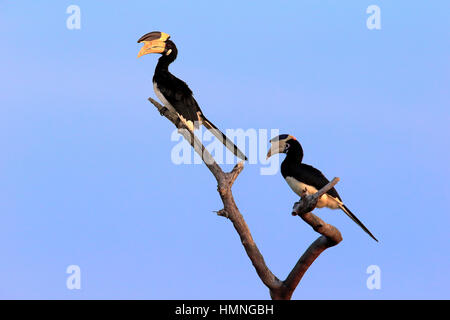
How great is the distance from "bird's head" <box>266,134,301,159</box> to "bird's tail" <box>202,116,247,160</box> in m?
0.58

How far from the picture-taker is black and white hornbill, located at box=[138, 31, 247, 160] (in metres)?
8.61

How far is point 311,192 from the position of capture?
7.47 meters

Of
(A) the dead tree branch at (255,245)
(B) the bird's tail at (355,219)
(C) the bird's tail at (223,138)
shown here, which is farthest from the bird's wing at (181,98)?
(B) the bird's tail at (355,219)

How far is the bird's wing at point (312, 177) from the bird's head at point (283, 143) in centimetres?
34

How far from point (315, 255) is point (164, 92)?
3299mm

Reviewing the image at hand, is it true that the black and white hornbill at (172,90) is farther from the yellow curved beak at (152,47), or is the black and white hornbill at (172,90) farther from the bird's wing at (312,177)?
the bird's wing at (312,177)

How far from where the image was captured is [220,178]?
7.88 metres

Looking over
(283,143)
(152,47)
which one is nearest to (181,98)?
(152,47)

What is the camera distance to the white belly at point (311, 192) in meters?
7.44

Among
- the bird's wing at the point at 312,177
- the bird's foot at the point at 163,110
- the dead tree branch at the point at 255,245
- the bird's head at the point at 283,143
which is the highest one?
the bird's foot at the point at 163,110
